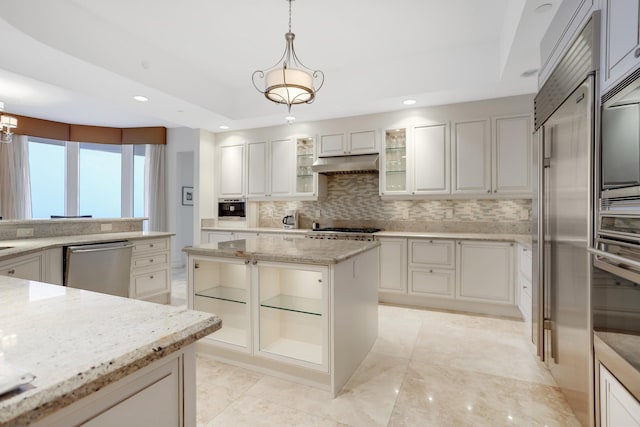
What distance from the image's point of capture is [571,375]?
176 cm

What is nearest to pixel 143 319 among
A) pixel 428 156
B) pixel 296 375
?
pixel 296 375

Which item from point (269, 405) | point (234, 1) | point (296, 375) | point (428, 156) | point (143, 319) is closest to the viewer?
point (143, 319)

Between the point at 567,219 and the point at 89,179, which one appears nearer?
the point at 567,219

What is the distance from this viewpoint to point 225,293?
8.25ft

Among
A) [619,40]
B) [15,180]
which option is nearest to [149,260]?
[15,180]

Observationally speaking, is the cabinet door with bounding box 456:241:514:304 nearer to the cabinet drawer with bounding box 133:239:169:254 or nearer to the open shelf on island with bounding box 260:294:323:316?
the open shelf on island with bounding box 260:294:323:316

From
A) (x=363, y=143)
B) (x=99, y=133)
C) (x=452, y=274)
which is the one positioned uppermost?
(x=99, y=133)

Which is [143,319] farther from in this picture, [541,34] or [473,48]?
[473,48]

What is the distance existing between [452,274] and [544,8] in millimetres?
2594

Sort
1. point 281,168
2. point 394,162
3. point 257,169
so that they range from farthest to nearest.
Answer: point 257,169, point 281,168, point 394,162

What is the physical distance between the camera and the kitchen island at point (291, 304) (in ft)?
6.57

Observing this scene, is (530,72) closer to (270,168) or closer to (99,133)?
(270,168)

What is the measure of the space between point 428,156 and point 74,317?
3.91 m

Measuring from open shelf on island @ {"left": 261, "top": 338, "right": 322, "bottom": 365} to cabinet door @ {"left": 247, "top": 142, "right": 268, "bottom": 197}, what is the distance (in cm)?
310
